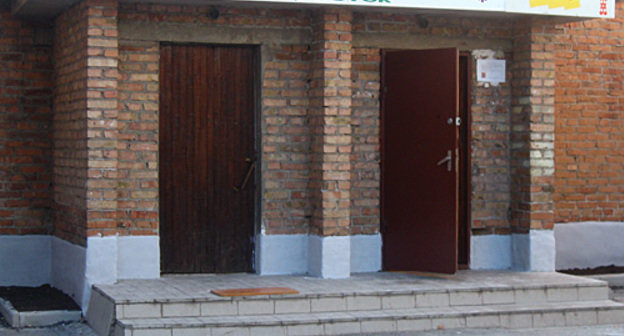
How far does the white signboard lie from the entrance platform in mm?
2797

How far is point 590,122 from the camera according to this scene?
11609mm

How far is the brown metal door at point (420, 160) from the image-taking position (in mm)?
9734

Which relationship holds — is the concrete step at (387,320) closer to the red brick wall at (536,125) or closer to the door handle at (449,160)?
the red brick wall at (536,125)

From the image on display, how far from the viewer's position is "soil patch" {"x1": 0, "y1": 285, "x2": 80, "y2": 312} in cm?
917

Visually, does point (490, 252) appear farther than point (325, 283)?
Yes

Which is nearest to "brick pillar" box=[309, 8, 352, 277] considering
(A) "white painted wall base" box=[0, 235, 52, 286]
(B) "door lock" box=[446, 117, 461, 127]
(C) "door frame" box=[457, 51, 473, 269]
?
(B) "door lock" box=[446, 117, 461, 127]

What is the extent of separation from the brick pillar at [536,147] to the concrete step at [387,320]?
112 centimetres

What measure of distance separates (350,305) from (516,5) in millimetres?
3663

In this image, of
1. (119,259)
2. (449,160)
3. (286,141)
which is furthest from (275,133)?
(119,259)

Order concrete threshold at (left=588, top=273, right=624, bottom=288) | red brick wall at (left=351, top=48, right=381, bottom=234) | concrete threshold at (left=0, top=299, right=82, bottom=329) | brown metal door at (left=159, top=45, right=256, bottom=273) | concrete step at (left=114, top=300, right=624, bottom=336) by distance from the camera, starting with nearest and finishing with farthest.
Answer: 1. concrete step at (left=114, top=300, right=624, bottom=336)
2. concrete threshold at (left=0, top=299, right=82, bottom=329)
3. brown metal door at (left=159, top=45, right=256, bottom=273)
4. red brick wall at (left=351, top=48, right=381, bottom=234)
5. concrete threshold at (left=588, top=273, right=624, bottom=288)

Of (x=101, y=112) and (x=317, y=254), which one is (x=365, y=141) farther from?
(x=101, y=112)

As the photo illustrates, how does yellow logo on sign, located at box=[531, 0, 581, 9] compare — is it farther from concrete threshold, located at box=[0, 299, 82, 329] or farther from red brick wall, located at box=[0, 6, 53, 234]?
concrete threshold, located at box=[0, 299, 82, 329]

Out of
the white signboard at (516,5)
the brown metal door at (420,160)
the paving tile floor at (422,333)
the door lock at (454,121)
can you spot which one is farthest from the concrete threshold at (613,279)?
the white signboard at (516,5)

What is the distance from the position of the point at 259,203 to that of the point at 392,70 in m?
2.04
